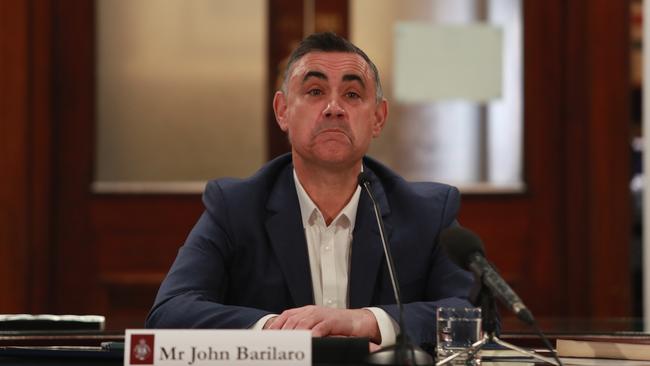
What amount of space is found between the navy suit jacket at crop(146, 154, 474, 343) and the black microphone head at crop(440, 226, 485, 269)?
0.53 m

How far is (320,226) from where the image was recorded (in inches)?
87.3

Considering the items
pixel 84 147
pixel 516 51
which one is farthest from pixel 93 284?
pixel 516 51

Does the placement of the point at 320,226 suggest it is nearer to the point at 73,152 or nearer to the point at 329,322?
the point at 329,322

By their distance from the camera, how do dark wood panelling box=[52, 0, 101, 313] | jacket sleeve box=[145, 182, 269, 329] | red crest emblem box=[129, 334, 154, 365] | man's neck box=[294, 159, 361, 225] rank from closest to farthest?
1. red crest emblem box=[129, 334, 154, 365]
2. jacket sleeve box=[145, 182, 269, 329]
3. man's neck box=[294, 159, 361, 225]
4. dark wood panelling box=[52, 0, 101, 313]

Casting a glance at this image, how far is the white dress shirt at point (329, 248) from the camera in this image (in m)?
2.17

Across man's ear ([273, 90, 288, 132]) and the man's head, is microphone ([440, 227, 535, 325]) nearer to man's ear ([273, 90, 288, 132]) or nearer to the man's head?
the man's head

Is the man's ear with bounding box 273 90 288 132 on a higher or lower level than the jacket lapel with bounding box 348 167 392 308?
higher

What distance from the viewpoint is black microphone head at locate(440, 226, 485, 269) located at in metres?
1.53

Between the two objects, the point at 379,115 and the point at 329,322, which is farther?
the point at 379,115

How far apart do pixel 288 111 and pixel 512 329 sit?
25.5 inches

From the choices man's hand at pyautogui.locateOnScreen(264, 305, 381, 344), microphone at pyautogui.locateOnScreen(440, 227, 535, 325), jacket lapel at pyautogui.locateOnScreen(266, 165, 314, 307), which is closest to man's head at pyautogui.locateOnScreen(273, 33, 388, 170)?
jacket lapel at pyautogui.locateOnScreen(266, 165, 314, 307)

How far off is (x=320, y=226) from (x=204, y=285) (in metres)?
0.28

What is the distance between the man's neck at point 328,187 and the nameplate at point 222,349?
0.80 m

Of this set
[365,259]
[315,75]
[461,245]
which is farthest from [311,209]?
[461,245]
